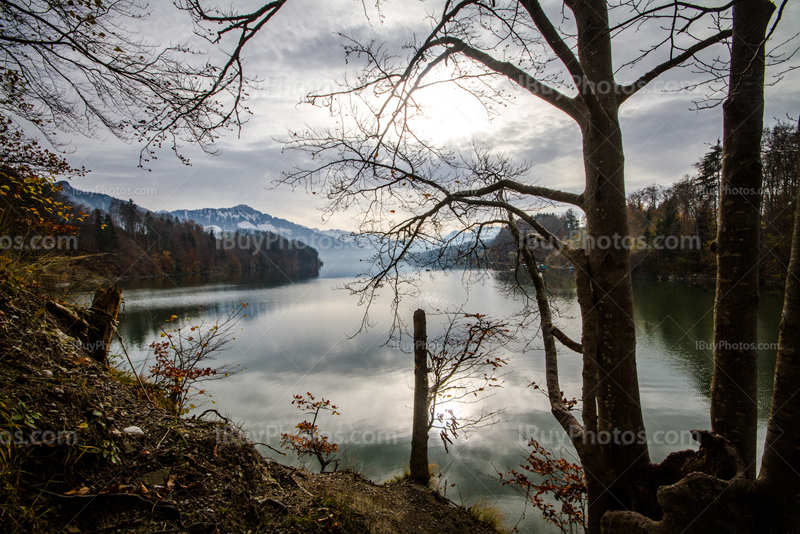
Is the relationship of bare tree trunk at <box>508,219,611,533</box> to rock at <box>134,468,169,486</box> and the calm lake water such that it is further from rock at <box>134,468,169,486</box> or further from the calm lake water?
rock at <box>134,468,169,486</box>

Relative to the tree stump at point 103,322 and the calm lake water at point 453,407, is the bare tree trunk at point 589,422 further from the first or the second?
the tree stump at point 103,322

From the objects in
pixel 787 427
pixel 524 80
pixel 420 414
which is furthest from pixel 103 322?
pixel 787 427

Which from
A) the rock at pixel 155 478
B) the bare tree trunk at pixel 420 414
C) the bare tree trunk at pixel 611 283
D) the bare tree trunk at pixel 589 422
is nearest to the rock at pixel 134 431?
the rock at pixel 155 478

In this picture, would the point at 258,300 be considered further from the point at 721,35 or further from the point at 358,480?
the point at 721,35

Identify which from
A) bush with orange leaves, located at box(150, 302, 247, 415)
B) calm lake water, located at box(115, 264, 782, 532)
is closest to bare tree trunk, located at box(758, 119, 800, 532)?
calm lake water, located at box(115, 264, 782, 532)

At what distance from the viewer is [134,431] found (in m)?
2.62

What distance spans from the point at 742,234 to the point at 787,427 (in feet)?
4.42

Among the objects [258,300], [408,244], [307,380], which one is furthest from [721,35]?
[258,300]

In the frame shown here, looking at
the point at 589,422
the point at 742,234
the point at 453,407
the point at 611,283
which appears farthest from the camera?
the point at 453,407

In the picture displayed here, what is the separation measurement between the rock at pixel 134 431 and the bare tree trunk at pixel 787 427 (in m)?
3.96

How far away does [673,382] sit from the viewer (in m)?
13.3

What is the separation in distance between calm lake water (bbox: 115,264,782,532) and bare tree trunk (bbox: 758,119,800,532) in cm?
241

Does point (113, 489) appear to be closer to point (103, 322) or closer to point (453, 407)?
point (103, 322)

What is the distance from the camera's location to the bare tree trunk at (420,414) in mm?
6832
